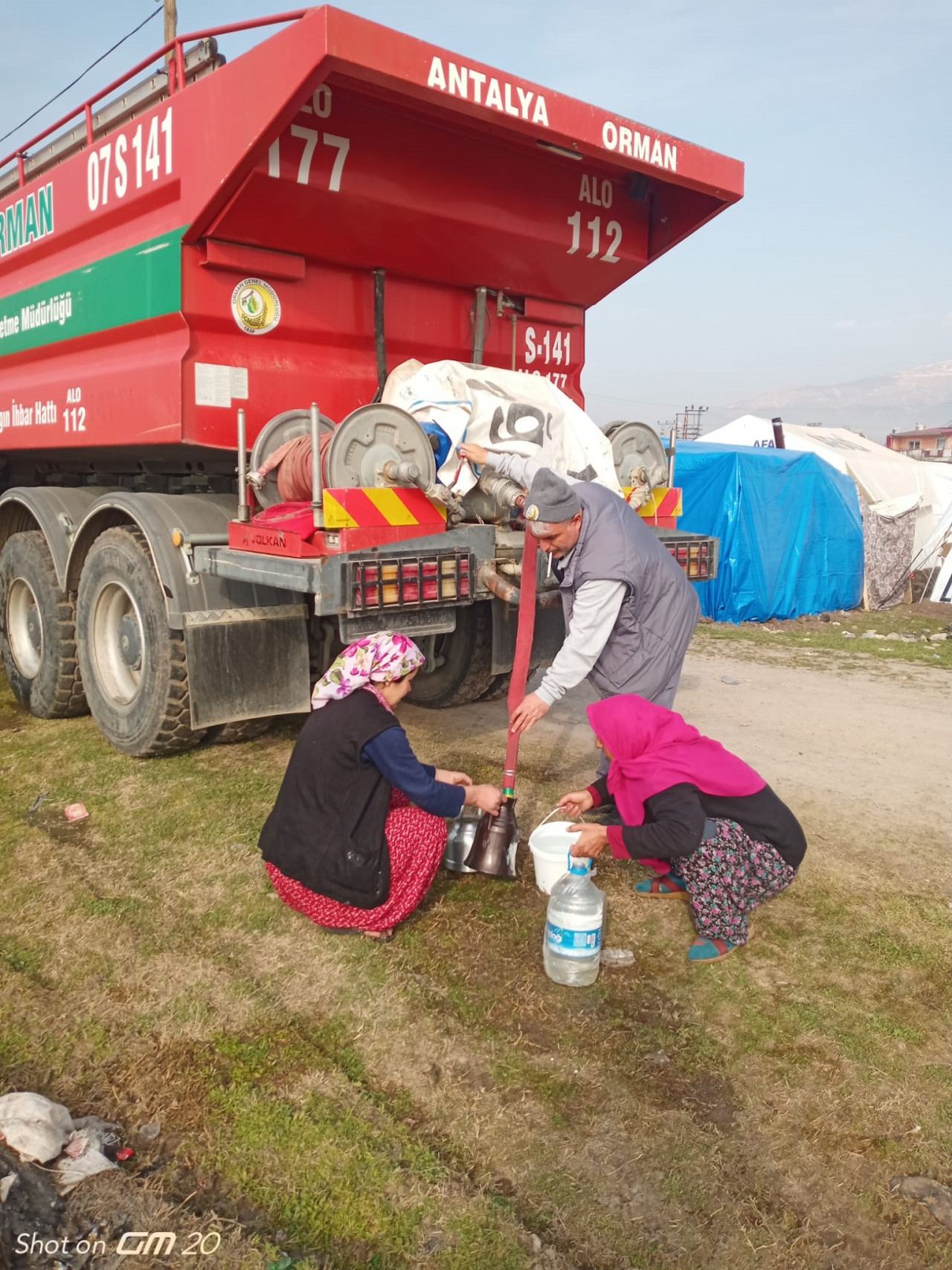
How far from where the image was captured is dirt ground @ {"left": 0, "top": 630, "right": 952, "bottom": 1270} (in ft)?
6.24

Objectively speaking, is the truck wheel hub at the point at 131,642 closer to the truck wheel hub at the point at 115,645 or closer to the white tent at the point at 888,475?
the truck wheel hub at the point at 115,645

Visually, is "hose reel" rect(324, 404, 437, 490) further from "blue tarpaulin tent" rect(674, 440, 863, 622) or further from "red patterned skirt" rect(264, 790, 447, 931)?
"blue tarpaulin tent" rect(674, 440, 863, 622)

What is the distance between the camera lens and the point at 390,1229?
1876 millimetres

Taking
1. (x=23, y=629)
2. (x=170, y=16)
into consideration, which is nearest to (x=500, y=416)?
(x=23, y=629)

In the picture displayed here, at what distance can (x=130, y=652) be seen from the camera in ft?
14.7

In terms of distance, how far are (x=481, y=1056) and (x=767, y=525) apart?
33.9ft

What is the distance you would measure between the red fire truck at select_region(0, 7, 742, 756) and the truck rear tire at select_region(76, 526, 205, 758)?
0.02 metres

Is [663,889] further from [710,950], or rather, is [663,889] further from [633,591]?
[633,591]

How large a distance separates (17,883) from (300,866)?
1.26 m

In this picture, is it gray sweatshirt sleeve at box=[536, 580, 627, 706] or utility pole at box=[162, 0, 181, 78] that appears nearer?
gray sweatshirt sleeve at box=[536, 580, 627, 706]

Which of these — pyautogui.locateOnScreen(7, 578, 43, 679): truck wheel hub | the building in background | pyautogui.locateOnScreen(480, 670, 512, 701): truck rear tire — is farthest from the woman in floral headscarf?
the building in background

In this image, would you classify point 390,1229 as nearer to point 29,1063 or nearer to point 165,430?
point 29,1063

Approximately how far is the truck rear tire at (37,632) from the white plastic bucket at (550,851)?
3.03 meters

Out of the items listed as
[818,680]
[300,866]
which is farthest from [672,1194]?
[818,680]
